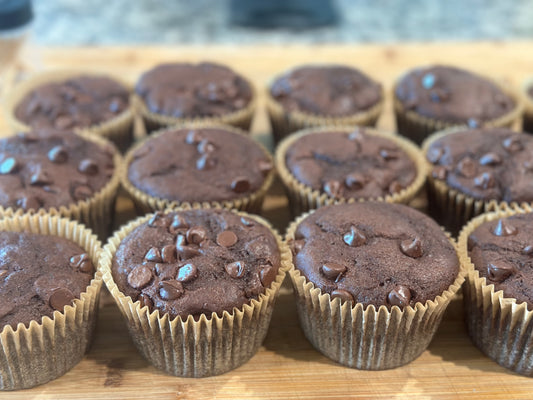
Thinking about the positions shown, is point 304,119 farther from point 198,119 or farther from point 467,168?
point 467,168

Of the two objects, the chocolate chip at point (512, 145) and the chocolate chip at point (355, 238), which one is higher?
the chocolate chip at point (512, 145)

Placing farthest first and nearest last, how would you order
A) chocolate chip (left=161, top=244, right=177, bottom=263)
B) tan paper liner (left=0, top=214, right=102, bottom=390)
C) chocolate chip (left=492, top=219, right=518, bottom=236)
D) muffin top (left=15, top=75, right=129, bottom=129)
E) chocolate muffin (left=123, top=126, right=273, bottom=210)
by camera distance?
1. muffin top (left=15, top=75, right=129, bottom=129)
2. chocolate muffin (left=123, top=126, right=273, bottom=210)
3. chocolate chip (left=492, top=219, right=518, bottom=236)
4. chocolate chip (left=161, top=244, right=177, bottom=263)
5. tan paper liner (left=0, top=214, right=102, bottom=390)

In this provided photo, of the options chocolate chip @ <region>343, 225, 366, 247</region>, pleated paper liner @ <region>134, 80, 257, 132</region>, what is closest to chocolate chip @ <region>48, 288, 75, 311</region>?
chocolate chip @ <region>343, 225, 366, 247</region>

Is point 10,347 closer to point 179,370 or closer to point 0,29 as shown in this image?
point 179,370

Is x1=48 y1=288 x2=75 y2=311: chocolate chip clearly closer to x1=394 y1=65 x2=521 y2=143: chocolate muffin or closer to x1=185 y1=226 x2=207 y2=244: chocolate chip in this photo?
x1=185 y1=226 x2=207 y2=244: chocolate chip

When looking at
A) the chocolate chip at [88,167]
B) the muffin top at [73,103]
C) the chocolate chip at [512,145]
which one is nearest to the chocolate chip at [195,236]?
the chocolate chip at [88,167]

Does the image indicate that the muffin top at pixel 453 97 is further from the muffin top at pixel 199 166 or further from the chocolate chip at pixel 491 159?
the muffin top at pixel 199 166
